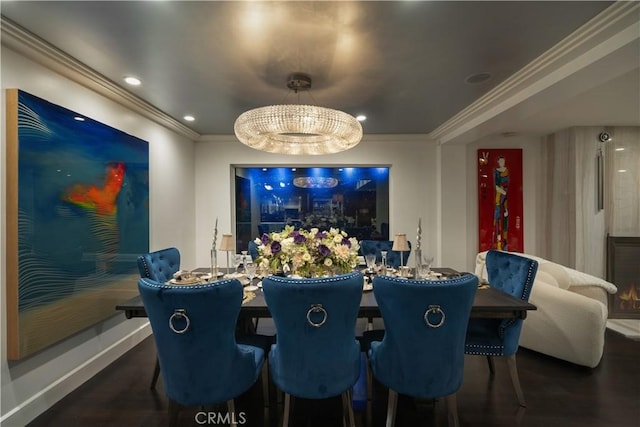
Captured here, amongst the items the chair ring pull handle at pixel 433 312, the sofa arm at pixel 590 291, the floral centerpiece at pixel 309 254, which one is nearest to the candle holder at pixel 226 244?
the floral centerpiece at pixel 309 254

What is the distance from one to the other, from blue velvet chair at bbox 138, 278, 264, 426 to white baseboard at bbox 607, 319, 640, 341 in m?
4.37

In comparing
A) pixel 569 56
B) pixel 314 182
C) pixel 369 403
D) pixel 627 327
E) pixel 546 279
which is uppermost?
pixel 569 56

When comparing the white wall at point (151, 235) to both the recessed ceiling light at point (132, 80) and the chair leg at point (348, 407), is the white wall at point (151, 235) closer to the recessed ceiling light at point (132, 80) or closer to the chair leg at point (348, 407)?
the recessed ceiling light at point (132, 80)

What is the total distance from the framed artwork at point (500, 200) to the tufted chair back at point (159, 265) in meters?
4.40

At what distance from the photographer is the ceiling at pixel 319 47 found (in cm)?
168

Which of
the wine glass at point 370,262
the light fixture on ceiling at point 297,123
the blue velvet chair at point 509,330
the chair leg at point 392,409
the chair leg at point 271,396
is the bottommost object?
the chair leg at point 271,396

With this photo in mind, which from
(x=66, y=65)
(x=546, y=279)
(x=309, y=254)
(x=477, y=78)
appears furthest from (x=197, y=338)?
(x=546, y=279)

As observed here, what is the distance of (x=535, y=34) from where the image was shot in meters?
1.92

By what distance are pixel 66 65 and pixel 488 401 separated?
13.5 feet

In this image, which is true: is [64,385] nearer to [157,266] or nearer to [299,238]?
[157,266]

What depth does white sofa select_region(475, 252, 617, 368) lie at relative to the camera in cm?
251

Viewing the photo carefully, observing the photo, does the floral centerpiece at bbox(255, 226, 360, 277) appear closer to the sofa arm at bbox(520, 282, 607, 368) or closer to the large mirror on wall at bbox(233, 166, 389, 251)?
the sofa arm at bbox(520, 282, 607, 368)

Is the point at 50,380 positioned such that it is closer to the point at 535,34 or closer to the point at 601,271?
the point at 535,34

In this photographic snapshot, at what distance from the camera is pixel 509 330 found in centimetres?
206
